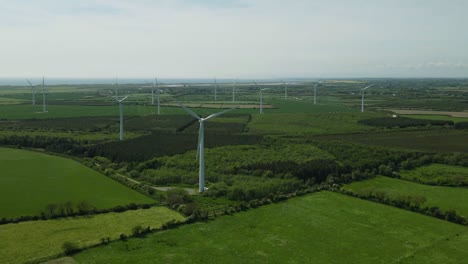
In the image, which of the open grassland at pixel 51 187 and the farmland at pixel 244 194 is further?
the open grassland at pixel 51 187

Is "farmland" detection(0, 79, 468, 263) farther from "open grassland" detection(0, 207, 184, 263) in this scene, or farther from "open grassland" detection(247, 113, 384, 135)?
"open grassland" detection(247, 113, 384, 135)

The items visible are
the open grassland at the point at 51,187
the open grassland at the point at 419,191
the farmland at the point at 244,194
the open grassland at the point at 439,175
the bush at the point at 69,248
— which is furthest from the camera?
the open grassland at the point at 439,175

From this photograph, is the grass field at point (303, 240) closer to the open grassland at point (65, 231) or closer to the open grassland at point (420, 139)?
the open grassland at point (65, 231)

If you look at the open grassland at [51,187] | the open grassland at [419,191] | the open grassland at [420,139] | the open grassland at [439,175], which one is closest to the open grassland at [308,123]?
the open grassland at [420,139]

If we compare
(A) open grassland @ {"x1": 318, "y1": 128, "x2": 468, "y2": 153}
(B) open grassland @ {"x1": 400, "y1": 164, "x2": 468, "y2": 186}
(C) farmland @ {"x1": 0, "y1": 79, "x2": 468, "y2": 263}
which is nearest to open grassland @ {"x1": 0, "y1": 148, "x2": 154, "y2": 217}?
(C) farmland @ {"x1": 0, "y1": 79, "x2": 468, "y2": 263}

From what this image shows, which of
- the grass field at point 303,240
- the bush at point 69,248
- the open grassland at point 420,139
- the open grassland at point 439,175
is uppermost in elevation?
the open grassland at point 420,139

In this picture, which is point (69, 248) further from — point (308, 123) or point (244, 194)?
point (308, 123)

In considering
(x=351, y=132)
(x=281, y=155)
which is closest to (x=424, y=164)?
(x=281, y=155)
